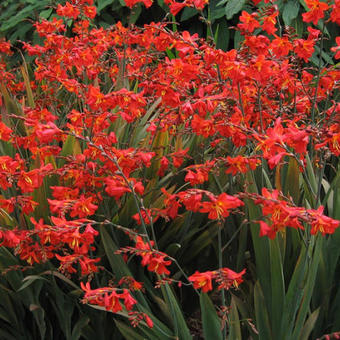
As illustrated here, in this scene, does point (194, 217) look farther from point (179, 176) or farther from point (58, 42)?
point (58, 42)

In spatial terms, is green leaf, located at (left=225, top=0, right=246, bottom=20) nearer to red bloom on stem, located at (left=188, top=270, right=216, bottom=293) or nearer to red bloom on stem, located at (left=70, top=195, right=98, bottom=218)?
red bloom on stem, located at (left=70, top=195, right=98, bottom=218)

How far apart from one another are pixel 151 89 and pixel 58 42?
634mm

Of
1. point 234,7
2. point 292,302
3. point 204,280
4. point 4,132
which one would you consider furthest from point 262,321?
point 234,7

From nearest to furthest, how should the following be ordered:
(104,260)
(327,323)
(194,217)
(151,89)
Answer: (327,323) < (104,260) < (194,217) < (151,89)

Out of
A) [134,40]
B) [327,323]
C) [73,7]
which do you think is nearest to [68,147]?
[134,40]

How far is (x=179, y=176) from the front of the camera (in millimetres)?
2406

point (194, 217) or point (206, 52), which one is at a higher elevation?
point (206, 52)

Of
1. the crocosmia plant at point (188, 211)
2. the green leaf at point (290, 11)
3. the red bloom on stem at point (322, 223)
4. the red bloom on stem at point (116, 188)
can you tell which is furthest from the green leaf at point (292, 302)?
the green leaf at point (290, 11)

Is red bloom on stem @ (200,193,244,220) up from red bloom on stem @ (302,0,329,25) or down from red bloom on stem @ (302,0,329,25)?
down

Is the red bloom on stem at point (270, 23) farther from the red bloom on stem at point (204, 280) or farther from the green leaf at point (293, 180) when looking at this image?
the red bloom on stem at point (204, 280)

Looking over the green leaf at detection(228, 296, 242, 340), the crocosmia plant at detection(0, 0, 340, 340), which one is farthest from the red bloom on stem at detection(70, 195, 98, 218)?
the green leaf at detection(228, 296, 242, 340)

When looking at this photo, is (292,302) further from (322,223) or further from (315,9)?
(315,9)

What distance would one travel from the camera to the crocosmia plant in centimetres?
154

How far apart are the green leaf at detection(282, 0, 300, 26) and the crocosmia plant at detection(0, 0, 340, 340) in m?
1.23
